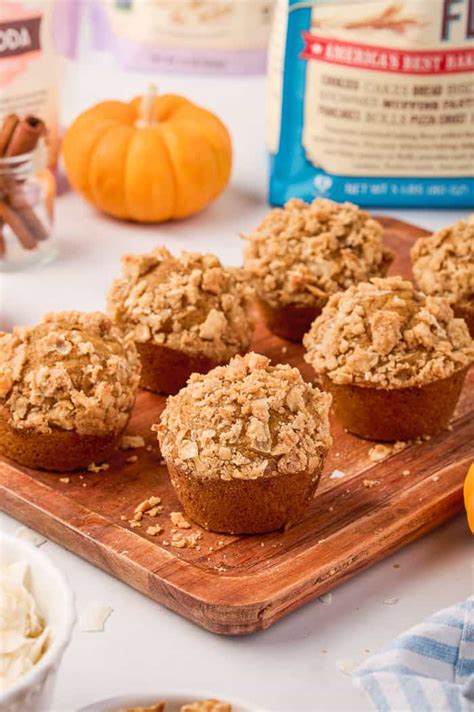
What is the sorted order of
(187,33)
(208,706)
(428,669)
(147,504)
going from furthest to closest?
1. (187,33)
2. (147,504)
3. (428,669)
4. (208,706)

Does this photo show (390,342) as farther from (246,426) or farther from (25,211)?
(25,211)

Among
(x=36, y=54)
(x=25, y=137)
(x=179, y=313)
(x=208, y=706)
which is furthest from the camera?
(x=36, y=54)

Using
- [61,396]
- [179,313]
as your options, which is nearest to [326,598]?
[61,396]

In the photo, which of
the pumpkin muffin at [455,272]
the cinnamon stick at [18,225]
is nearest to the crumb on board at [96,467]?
the pumpkin muffin at [455,272]

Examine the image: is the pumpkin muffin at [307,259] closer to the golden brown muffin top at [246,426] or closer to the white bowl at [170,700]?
the golden brown muffin top at [246,426]

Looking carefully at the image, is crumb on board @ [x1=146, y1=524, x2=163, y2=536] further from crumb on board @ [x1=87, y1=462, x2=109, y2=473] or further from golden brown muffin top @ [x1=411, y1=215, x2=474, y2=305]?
golden brown muffin top @ [x1=411, y1=215, x2=474, y2=305]

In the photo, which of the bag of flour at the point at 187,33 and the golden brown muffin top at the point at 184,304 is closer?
the golden brown muffin top at the point at 184,304

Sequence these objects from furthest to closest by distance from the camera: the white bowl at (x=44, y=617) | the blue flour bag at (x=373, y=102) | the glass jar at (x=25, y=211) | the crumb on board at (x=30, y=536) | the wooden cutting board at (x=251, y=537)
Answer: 1. the blue flour bag at (x=373, y=102)
2. the glass jar at (x=25, y=211)
3. the crumb on board at (x=30, y=536)
4. the wooden cutting board at (x=251, y=537)
5. the white bowl at (x=44, y=617)
